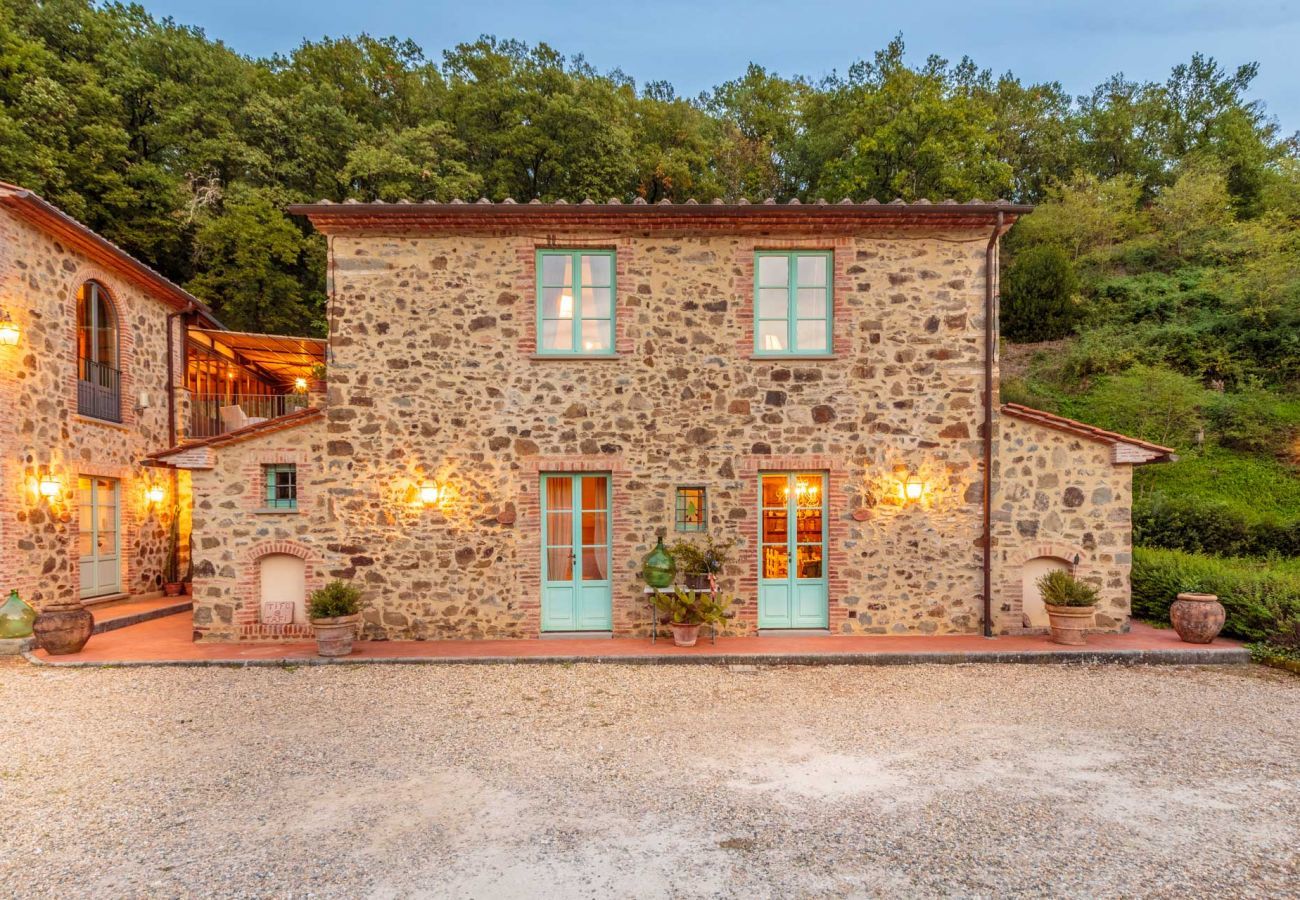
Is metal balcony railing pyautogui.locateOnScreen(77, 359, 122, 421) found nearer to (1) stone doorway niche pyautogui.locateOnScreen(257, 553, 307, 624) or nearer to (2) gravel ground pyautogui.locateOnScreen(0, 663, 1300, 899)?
(1) stone doorway niche pyautogui.locateOnScreen(257, 553, 307, 624)

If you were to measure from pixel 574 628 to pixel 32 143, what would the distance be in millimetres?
16866

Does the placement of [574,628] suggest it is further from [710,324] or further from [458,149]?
[458,149]

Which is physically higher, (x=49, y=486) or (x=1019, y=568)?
(x=49, y=486)

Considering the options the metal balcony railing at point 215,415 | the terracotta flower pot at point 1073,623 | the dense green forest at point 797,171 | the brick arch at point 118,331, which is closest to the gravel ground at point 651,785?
the terracotta flower pot at point 1073,623

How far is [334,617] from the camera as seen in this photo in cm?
752

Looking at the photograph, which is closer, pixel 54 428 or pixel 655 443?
→ pixel 655 443

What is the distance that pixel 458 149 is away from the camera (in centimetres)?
1958

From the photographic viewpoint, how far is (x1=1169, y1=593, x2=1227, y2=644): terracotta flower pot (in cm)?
751

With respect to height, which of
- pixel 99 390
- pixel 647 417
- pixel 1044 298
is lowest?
pixel 647 417

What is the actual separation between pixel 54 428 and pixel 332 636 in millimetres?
6062

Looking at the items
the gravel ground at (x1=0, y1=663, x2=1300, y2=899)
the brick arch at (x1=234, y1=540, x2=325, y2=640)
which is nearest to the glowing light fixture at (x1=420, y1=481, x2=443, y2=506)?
the brick arch at (x1=234, y1=540, x2=325, y2=640)

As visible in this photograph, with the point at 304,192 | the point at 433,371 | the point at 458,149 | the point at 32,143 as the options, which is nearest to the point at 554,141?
the point at 458,149

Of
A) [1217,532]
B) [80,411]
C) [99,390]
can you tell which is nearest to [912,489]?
[1217,532]

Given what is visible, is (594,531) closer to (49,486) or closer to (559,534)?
(559,534)
